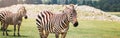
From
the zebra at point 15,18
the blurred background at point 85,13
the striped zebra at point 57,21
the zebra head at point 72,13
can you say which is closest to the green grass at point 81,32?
the blurred background at point 85,13

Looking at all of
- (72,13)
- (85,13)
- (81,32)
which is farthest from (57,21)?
(85,13)

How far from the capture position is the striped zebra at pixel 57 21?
15009mm

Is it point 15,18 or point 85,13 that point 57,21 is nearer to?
point 15,18

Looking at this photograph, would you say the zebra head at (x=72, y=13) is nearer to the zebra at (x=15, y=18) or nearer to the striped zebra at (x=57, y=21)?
the striped zebra at (x=57, y=21)

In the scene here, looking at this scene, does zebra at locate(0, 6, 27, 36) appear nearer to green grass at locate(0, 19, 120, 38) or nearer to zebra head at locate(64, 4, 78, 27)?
green grass at locate(0, 19, 120, 38)

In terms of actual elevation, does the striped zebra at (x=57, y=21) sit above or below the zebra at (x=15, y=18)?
above

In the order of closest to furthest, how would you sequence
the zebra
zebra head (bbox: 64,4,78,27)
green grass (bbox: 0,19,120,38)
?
zebra head (bbox: 64,4,78,27) < the zebra < green grass (bbox: 0,19,120,38)

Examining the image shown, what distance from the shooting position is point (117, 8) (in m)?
82.5

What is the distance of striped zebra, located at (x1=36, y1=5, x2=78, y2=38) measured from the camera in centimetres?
1501

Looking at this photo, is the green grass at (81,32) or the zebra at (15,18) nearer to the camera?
the zebra at (15,18)

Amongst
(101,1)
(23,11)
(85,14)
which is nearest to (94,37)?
(23,11)

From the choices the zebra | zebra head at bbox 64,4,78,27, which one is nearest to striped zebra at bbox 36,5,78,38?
zebra head at bbox 64,4,78,27

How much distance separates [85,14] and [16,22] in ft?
93.4

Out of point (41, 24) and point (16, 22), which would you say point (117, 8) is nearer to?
point (16, 22)
